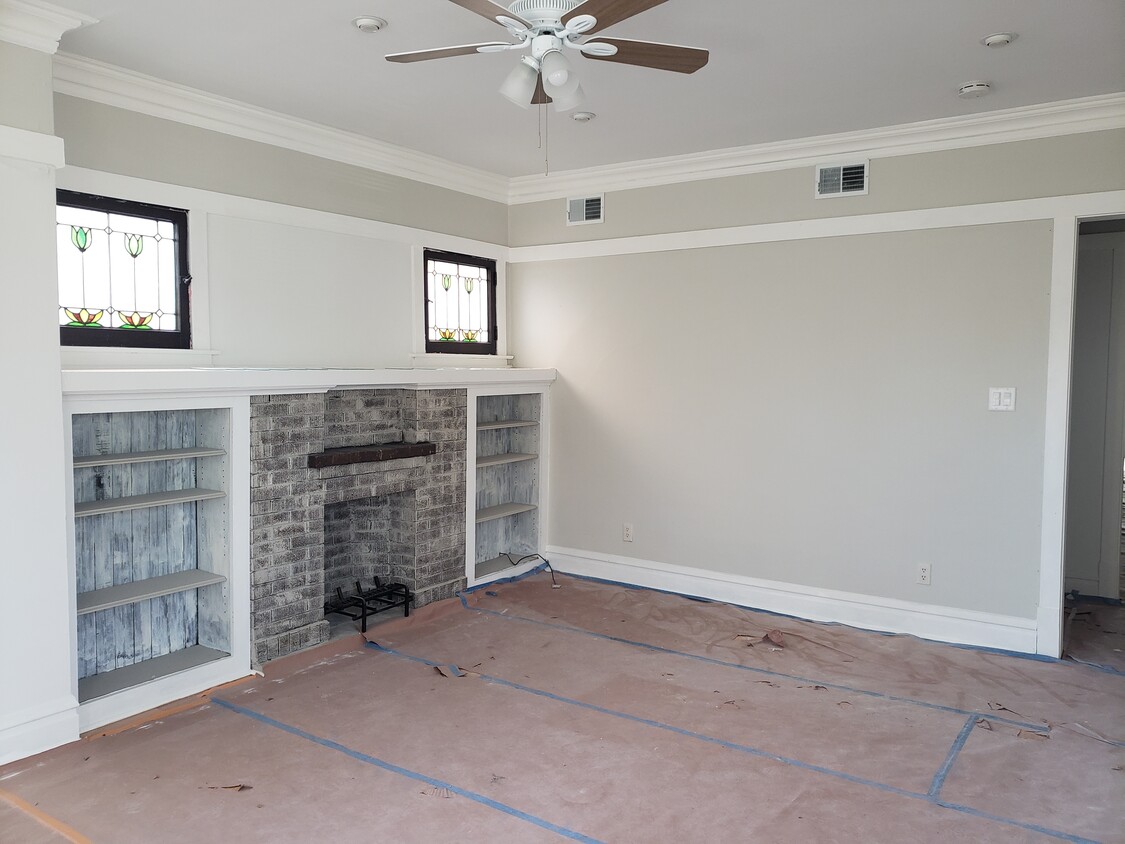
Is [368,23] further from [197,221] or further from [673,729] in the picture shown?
[673,729]

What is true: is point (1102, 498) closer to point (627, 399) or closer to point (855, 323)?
point (855, 323)

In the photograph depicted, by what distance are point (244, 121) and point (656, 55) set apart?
254cm

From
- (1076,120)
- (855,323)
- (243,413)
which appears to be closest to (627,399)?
(855,323)

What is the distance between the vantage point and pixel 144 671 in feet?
12.5

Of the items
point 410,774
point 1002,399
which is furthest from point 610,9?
point 1002,399

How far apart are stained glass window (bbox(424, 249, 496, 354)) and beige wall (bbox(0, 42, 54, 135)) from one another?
2.56 m

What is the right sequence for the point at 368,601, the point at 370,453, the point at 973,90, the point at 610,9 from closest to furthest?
the point at 610,9 → the point at 973,90 → the point at 370,453 → the point at 368,601

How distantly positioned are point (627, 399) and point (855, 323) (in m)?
1.64

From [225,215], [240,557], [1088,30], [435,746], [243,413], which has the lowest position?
[435,746]

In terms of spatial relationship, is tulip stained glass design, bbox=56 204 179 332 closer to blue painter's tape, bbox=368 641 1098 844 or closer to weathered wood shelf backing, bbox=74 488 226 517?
weathered wood shelf backing, bbox=74 488 226 517

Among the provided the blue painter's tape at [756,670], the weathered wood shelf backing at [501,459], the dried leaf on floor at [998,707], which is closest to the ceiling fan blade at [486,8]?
the blue painter's tape at [756,670]

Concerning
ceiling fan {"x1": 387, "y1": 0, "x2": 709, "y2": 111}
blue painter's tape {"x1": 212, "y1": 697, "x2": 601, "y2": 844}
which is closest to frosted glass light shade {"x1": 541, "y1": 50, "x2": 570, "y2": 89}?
ceiling fan {"x1": 387, "y1": 0, "x2": 709, "y2": 111}

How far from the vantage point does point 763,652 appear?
448 cm

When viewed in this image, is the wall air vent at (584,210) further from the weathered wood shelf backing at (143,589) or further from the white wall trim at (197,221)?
the weathered wood shelf backing at (143,589)
